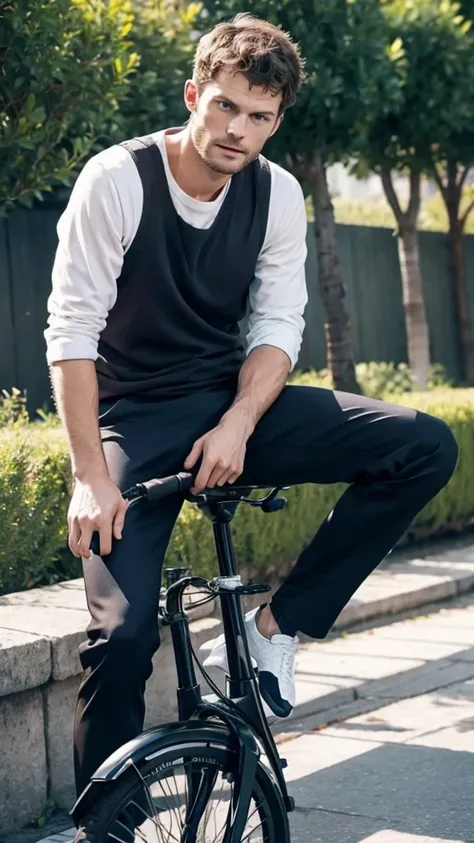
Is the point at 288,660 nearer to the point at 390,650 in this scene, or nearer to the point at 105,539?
the point at 105,539

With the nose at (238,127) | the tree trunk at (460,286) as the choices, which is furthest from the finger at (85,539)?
the tree trunk at (460,286)

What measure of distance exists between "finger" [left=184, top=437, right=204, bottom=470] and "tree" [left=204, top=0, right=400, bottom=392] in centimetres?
571

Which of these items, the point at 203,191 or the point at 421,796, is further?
the point at 421,796

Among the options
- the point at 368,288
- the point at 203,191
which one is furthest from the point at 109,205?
the point at 368,288

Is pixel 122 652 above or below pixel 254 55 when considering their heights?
below

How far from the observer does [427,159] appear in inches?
508

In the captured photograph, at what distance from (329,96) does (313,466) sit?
5.69 m

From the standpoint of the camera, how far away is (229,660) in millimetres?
3184

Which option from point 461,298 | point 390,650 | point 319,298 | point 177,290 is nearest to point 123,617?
point 177,290

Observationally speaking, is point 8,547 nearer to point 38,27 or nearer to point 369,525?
point 369,525

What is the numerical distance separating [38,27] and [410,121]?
558 cm

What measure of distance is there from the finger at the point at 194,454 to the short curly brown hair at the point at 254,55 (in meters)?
0.83

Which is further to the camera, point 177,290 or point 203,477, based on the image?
point 177,290

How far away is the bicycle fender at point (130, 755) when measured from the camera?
2766 mm
